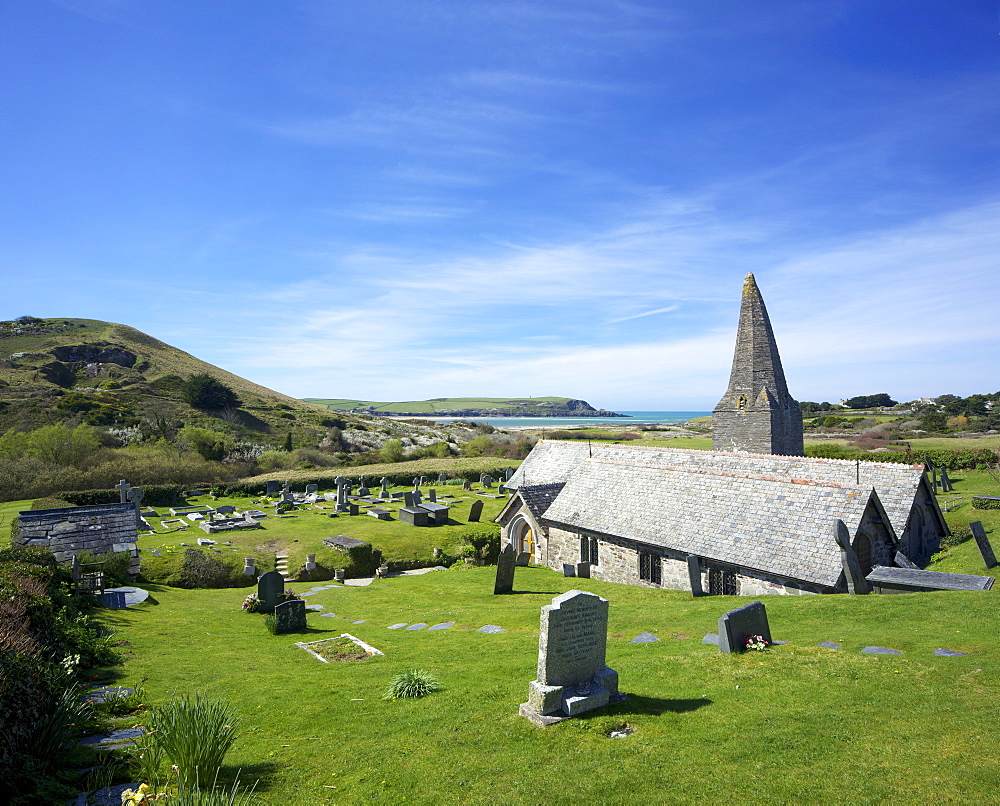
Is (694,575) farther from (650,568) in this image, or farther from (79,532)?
(79,532)

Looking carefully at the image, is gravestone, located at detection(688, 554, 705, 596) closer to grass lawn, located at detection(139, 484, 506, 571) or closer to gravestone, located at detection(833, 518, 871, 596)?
gravestone, located at detection(833, 518, 871, 596)

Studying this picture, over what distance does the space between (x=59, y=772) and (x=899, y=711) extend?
1164cm

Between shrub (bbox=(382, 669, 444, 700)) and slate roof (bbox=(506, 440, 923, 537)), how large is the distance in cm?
1642

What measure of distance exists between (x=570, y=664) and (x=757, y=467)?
18749 millimetres

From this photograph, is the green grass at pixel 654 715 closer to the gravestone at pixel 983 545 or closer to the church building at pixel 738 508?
the church building at pixel 738 508

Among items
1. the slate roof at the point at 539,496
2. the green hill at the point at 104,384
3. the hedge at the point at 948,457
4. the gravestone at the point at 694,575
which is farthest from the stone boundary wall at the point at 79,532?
the hedge at the point at 948,457

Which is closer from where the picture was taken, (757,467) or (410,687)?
(410,687)

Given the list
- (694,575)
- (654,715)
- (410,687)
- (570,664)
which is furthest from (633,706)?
(694,575)

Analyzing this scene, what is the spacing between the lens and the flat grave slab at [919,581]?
14773 millimetres

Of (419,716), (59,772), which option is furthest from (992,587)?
(59,772)

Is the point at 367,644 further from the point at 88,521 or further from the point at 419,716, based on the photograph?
the point at 88,521

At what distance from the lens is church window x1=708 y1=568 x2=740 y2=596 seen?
62.2 ft

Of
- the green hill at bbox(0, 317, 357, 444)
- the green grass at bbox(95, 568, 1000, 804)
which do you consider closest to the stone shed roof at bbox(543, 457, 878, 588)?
the green grass at bbox(95, 568, 1000, 804)

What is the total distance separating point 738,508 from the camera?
2045 centimetres
